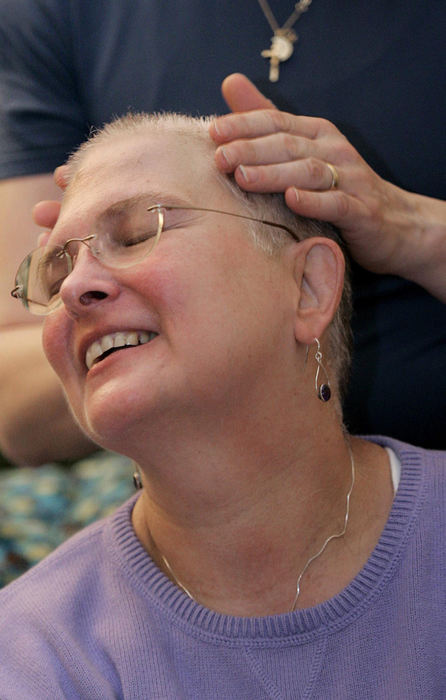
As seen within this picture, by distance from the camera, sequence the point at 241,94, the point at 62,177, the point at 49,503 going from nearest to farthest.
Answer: the point at 241,94 → the point at 62,177 → the point at 49,503

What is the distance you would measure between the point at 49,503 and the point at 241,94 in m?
1.17

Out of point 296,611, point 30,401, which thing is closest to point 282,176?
point 296,611

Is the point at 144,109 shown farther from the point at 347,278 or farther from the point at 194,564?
the point at 194,564

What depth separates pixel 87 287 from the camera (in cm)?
148

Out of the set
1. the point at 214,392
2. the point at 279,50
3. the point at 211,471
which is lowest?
the point at 211,471

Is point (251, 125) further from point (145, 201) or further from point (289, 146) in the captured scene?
point (145, 201)

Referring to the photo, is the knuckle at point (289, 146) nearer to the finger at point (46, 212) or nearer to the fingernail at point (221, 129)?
the fingernail at point (221, 129)

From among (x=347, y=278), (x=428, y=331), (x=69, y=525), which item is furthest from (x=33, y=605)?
(x=428, y=331)

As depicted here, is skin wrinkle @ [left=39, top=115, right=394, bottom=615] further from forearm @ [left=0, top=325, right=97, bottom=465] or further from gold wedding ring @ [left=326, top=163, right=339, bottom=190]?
forearm @ [left=0, top=325, right=97, bottom=465]

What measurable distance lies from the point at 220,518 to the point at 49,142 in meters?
0.97

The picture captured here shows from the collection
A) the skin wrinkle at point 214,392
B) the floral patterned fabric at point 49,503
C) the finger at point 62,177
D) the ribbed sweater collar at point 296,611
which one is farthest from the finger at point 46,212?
the floral patterned fabric at point 49,503

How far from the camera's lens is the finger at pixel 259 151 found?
5.04ft

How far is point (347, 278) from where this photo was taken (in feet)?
5.92

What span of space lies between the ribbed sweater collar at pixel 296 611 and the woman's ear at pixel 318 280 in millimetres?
342
